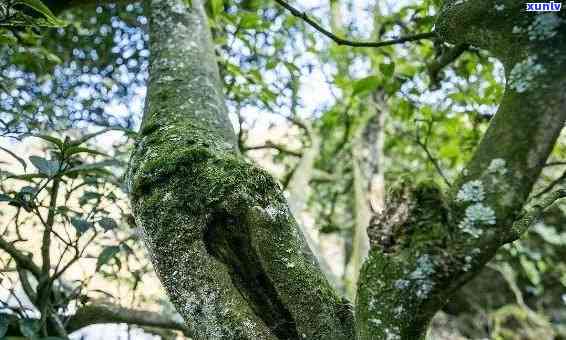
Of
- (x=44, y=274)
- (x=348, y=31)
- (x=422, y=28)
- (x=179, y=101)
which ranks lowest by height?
(x=44, y=274)

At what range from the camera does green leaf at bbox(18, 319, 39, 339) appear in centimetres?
164

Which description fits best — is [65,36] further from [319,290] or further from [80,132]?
[319,290]

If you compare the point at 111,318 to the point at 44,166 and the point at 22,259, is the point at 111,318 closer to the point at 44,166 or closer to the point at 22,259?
the point at 22,259

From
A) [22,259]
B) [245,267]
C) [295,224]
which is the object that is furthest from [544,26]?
[22,259]

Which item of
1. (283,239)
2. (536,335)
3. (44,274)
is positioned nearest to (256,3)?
(44,274)

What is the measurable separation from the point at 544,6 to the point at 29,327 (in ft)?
6.31

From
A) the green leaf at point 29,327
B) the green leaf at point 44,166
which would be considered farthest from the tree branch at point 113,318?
the green leaf at point 44,166

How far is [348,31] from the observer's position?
4.42 metres

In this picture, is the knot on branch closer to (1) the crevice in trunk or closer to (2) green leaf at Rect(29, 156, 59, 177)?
(1) the crevice in trunk

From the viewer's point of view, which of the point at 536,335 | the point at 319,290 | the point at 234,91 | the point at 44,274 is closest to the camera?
the point at 319,290

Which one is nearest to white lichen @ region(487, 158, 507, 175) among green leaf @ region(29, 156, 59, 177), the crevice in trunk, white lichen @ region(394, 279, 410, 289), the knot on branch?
the knot on branch

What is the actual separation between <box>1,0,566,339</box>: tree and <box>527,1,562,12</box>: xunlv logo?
0.06 feet

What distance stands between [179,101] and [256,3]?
5.77 ft

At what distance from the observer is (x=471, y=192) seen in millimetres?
847
